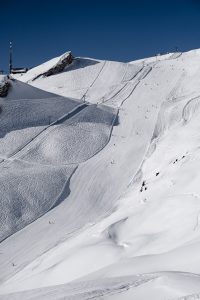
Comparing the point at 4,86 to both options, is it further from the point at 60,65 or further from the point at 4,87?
the point at 60,65

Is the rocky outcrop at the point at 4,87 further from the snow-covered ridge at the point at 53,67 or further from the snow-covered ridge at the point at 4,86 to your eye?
the snow-covered ridge at the point at 53,67

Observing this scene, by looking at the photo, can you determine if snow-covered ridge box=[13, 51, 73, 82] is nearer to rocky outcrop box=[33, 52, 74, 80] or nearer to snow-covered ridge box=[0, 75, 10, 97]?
rocky outcrop box=[33, 52, 74, 80]

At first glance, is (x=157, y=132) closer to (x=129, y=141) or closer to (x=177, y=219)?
(x=129, y=141)

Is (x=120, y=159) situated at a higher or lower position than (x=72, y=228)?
higher

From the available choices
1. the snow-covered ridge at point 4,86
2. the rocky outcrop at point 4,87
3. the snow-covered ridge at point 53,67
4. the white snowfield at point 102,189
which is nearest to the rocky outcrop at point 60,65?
the snow-covered ridge at point 53,67

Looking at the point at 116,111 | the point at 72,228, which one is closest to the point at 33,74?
the point at 116,111

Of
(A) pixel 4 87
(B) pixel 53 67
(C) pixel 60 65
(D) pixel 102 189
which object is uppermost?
(C) pixel 60 65

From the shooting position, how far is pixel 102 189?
2180cm

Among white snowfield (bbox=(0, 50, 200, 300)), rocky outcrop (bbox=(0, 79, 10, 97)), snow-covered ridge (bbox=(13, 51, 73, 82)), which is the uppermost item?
snow-covered ridge (bbox=(13, 51, 73, 82))

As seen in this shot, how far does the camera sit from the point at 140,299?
20.9 ft

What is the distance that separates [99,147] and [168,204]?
12.3 metres

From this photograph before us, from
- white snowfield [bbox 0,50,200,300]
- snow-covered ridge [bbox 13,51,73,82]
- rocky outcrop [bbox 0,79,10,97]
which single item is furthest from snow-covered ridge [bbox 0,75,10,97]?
snow-covered ridge [bbox 13,51,73,82]

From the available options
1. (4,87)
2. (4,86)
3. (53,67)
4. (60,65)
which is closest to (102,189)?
(4,87)

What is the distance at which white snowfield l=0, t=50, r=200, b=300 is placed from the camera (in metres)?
8.87
